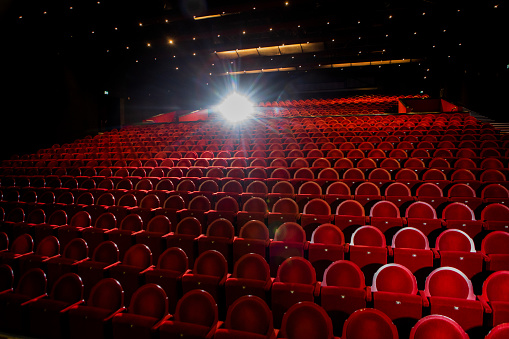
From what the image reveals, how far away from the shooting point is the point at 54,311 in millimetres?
1097

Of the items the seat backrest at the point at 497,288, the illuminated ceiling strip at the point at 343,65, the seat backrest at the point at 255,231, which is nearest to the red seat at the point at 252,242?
the seat backrest at the point at 255,231

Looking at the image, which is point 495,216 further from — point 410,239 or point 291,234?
point 291,234

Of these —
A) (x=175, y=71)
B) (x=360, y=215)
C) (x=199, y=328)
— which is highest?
(x=175, y=71)

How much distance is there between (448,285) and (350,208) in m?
0.67

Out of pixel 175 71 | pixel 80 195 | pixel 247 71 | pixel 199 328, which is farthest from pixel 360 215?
pixel 247 71

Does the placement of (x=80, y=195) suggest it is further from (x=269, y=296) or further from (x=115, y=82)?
(x=115, y=82)

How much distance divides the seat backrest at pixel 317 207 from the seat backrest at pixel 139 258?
0.83m

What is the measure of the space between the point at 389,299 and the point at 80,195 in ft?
6.47

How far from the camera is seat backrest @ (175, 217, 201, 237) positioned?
1.59m

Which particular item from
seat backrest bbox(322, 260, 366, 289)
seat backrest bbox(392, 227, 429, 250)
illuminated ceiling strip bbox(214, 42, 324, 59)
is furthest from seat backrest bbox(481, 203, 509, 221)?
illuminated ceiling strip bbox(214, 42, 324, 59)

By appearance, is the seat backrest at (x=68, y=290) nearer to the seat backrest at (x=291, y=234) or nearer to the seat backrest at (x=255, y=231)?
the seat backrest at (x=255, y=231)

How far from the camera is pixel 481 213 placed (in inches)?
61.3

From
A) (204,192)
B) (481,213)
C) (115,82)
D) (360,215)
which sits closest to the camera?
(481,213)

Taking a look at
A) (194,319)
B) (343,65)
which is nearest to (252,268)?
(194,319)
